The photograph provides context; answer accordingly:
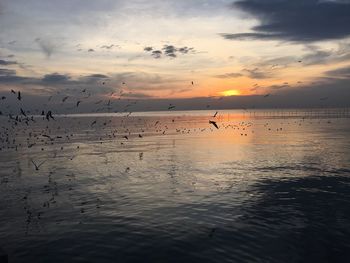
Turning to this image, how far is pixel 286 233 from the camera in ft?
77.5

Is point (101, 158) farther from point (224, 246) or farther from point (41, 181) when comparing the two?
point (224, 246)

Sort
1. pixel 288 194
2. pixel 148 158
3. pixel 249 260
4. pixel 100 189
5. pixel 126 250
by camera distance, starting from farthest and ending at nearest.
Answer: pixel 148 158
pixel 100 189
pixel 288 194
pixel 126 250
pixel 249 260

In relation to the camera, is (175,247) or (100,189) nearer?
(175,247)

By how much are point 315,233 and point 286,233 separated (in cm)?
188

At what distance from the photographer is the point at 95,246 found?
71.8 feet

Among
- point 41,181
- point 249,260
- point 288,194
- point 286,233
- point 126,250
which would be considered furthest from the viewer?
point 41,181

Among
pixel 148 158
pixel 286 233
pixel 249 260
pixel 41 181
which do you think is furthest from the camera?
pixel 148 158

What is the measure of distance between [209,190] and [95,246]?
50.7 ft

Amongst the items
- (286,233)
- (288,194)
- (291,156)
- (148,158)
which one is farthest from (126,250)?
(291,156)

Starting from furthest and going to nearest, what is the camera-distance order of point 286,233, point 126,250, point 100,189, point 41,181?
point 41,181 < point 100,189 < point 286,233 < point 126,250

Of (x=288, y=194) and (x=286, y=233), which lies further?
(x=288, y=194)

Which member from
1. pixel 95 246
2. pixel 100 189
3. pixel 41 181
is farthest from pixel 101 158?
pixel 95 246

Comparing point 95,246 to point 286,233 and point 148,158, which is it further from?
point 148,158

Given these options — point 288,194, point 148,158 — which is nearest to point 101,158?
point 148,158
